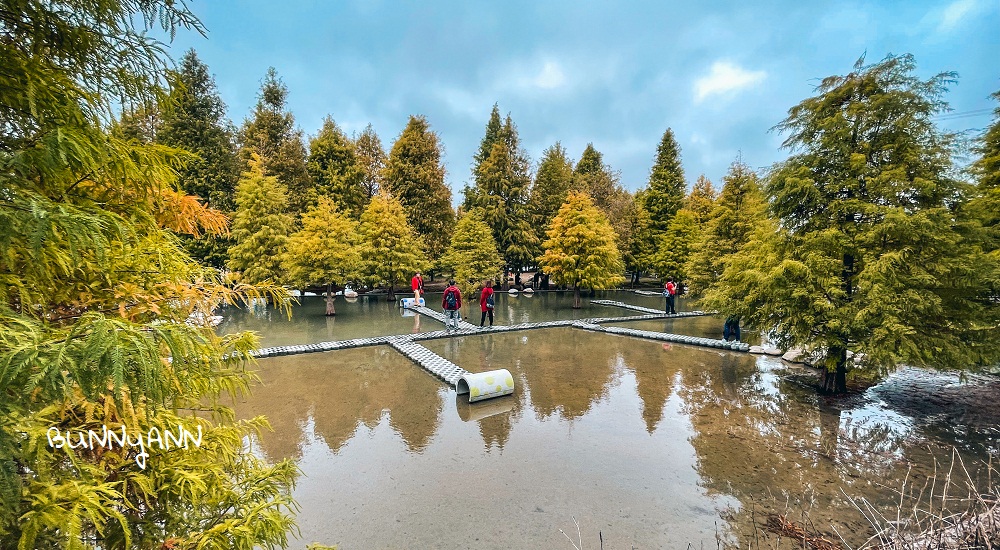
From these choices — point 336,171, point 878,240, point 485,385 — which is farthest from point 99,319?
point 336,171

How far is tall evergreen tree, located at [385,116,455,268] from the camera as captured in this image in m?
28.4

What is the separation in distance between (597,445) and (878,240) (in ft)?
20.6

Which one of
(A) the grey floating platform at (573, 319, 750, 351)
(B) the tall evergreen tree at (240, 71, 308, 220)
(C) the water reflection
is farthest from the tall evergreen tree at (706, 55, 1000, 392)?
(B) the tall evergreen tree at (240, 71, 308, 220)

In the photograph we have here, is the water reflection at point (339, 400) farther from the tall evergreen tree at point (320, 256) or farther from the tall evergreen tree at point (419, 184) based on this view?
the tall evergreen tree at point (419, 184)

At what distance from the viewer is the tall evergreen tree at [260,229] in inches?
702

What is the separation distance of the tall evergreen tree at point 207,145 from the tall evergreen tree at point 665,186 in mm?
27798

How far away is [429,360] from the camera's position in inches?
421

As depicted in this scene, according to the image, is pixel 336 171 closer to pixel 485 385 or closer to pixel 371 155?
pixel 371 155

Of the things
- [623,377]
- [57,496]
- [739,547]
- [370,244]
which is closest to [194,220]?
[57,496]

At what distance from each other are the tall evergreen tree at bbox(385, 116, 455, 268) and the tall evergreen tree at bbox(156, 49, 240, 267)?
9365 millimetres

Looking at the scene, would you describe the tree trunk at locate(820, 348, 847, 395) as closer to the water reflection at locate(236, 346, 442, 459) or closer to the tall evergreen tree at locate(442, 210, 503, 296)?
the water reflection at locate(236, 346, 442, 459)

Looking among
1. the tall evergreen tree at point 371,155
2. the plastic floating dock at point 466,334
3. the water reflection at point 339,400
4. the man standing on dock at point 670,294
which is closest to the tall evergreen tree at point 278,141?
the tall evergreen tree at point 371,155

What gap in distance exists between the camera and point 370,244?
21.3 metres

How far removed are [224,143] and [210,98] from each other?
2672 mm
